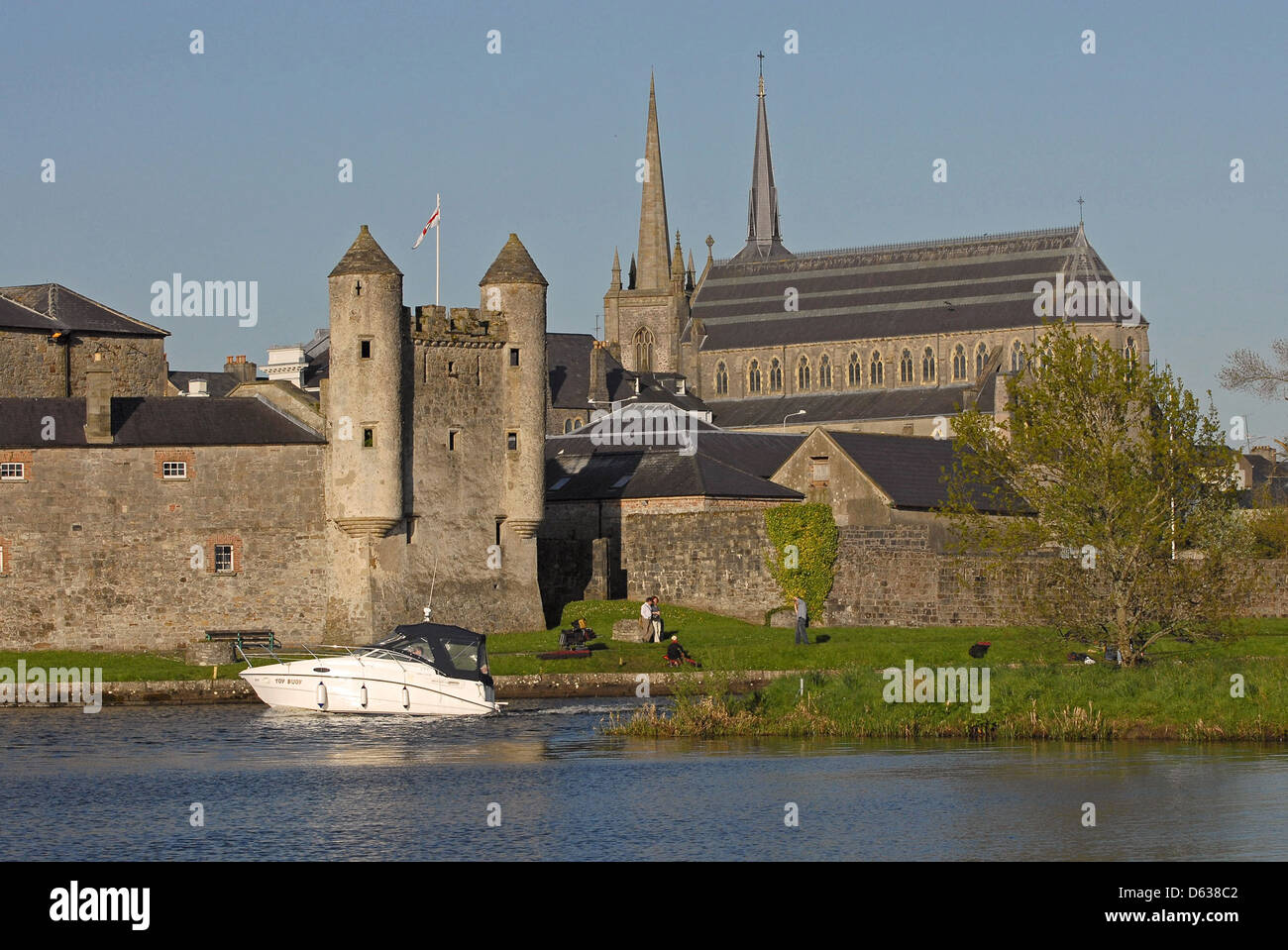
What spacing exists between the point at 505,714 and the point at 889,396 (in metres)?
86.6

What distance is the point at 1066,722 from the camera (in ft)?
114

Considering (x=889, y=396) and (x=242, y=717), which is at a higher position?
(x=889, y=396)

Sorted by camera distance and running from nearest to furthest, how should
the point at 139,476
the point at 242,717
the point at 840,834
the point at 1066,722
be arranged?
1. the point at 840,834
2. the point at 1066,722
3. the point at 242,717
4. the point at 139,476

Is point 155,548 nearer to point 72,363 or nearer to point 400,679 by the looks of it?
point 400,679

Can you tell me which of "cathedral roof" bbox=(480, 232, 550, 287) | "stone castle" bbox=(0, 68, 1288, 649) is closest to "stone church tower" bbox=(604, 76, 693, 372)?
"stone castle" bbox=(0, 68, 1288, 649)

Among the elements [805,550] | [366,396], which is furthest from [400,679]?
[805,550]

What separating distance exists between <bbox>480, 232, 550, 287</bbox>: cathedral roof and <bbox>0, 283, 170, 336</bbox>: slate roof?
1616 centimetres

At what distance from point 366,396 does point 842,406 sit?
75.0 m

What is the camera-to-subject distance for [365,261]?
54344 mm

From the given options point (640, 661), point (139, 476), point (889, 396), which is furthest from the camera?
point (889, 396)
